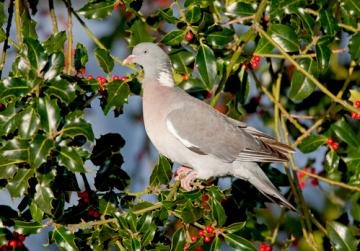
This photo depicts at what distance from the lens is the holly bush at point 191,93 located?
9.34 feet

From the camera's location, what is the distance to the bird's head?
4.03 metres

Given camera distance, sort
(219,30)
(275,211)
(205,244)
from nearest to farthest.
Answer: (205,244)
(219,30)
(275,211)

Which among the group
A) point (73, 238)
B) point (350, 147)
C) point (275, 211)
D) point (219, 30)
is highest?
point (219, 30)

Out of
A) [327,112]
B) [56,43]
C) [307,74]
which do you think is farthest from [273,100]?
[56,43]

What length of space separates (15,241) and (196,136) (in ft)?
3.91

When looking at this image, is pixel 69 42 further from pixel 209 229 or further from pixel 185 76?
pixel 209 229

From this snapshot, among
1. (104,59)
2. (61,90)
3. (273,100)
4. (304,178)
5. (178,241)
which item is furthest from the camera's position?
(304,178)

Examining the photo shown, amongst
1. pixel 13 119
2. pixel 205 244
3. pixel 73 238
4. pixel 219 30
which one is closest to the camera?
pixel 13 119

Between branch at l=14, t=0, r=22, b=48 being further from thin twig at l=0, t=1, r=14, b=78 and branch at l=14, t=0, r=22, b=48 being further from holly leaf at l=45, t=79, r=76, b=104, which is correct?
holly leaf at l=45, t=79, r=76, b=104

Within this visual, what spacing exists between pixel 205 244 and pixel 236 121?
930 mm

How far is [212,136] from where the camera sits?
12.8ft

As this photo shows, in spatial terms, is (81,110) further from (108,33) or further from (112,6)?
(108,33)

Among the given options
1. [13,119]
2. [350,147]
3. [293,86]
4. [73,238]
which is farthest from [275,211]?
[13,119]

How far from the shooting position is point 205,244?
331cm
